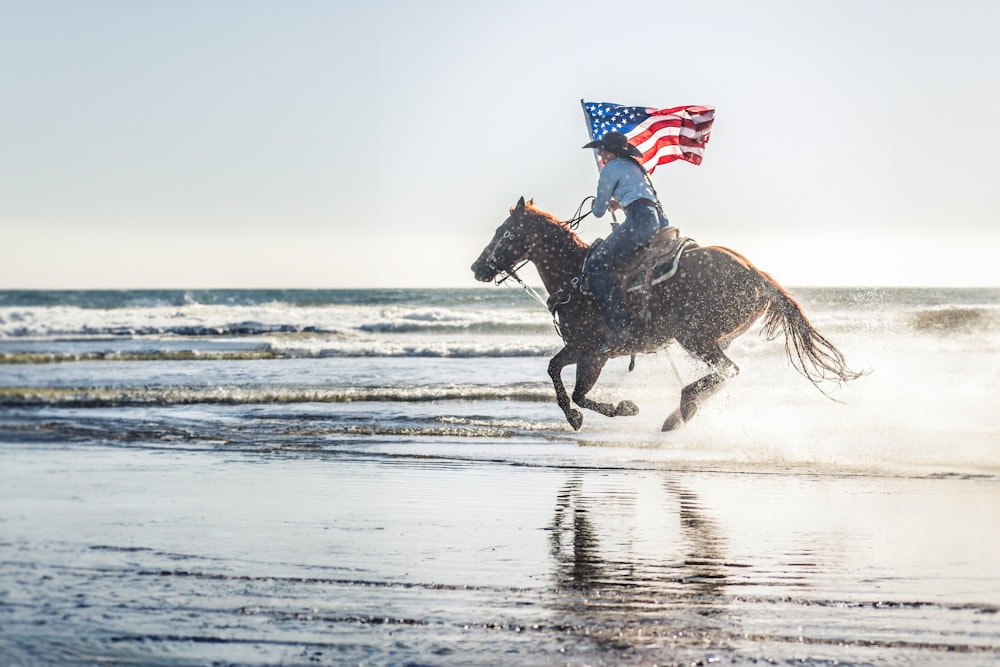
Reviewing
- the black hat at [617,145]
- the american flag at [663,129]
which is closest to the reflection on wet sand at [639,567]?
the black hat at [617,145]

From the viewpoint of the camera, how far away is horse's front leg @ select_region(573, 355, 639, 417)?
38.4 feet

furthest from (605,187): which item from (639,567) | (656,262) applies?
(639,567)

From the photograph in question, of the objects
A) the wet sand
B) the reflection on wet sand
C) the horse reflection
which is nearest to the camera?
the wet sand

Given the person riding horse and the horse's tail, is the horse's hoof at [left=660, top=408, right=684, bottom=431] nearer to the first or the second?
the person riding horse

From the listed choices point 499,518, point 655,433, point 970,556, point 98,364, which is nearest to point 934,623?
point 970,556

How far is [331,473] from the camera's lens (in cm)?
1027

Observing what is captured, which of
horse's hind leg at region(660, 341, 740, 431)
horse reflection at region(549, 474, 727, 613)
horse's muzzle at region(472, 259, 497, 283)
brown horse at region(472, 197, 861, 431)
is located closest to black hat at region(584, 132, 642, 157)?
brown horse at region(472, 197, 861, 431)

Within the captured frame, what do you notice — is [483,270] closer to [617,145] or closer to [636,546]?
[617,145]

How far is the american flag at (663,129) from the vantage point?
483 inches

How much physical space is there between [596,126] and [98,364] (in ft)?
48.8

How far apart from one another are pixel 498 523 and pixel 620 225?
4.34 metres

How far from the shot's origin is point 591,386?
464 inches

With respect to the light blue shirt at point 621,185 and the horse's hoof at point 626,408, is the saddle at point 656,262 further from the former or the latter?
the horse's hoof at point 626,408

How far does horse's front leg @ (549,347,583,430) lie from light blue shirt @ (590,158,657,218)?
1.66m
